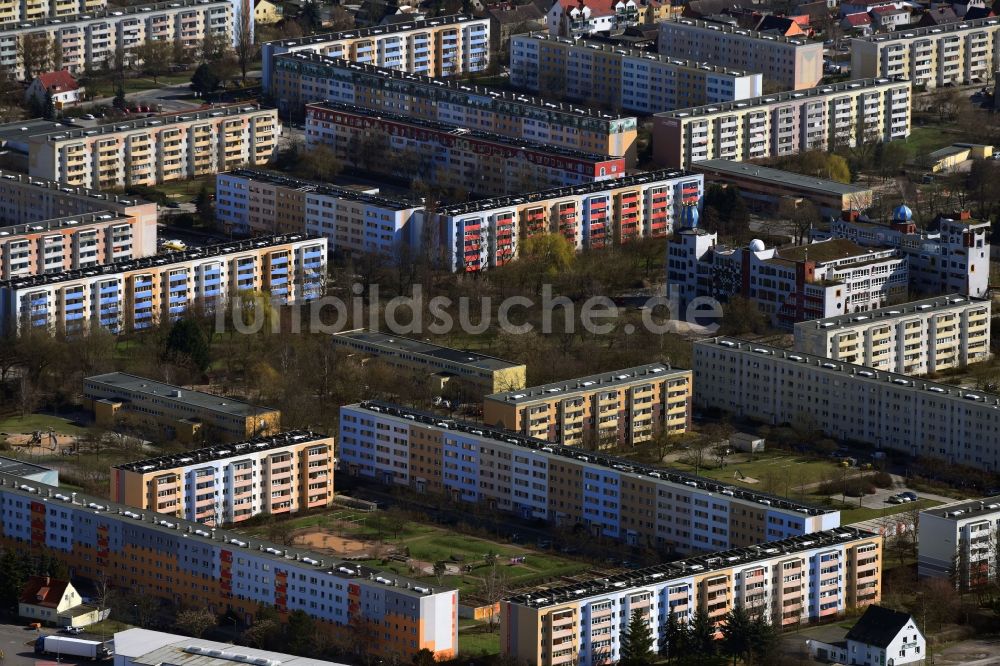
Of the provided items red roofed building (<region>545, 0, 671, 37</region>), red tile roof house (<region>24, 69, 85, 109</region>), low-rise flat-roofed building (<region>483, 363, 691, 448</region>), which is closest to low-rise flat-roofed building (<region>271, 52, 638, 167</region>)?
red tile roof house (<region>24, 69, 85, 109</region>)

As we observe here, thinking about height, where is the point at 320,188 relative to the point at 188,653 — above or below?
below

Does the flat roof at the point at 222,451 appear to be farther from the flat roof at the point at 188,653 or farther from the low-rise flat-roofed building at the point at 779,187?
the low-rise flat-roofed building at the point at 779,187

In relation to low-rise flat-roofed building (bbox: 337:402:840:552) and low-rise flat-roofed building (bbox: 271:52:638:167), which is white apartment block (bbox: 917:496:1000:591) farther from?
low-rise flat-roofed building (bbox: 271:52:638:167)

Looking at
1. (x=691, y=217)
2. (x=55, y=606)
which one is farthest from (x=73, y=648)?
(x=691, y=217)

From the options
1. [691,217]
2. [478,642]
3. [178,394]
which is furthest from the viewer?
[691,217]

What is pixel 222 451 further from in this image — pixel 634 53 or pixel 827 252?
pixel 634 53

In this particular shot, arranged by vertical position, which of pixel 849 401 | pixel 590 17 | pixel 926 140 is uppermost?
pixel 590 17
